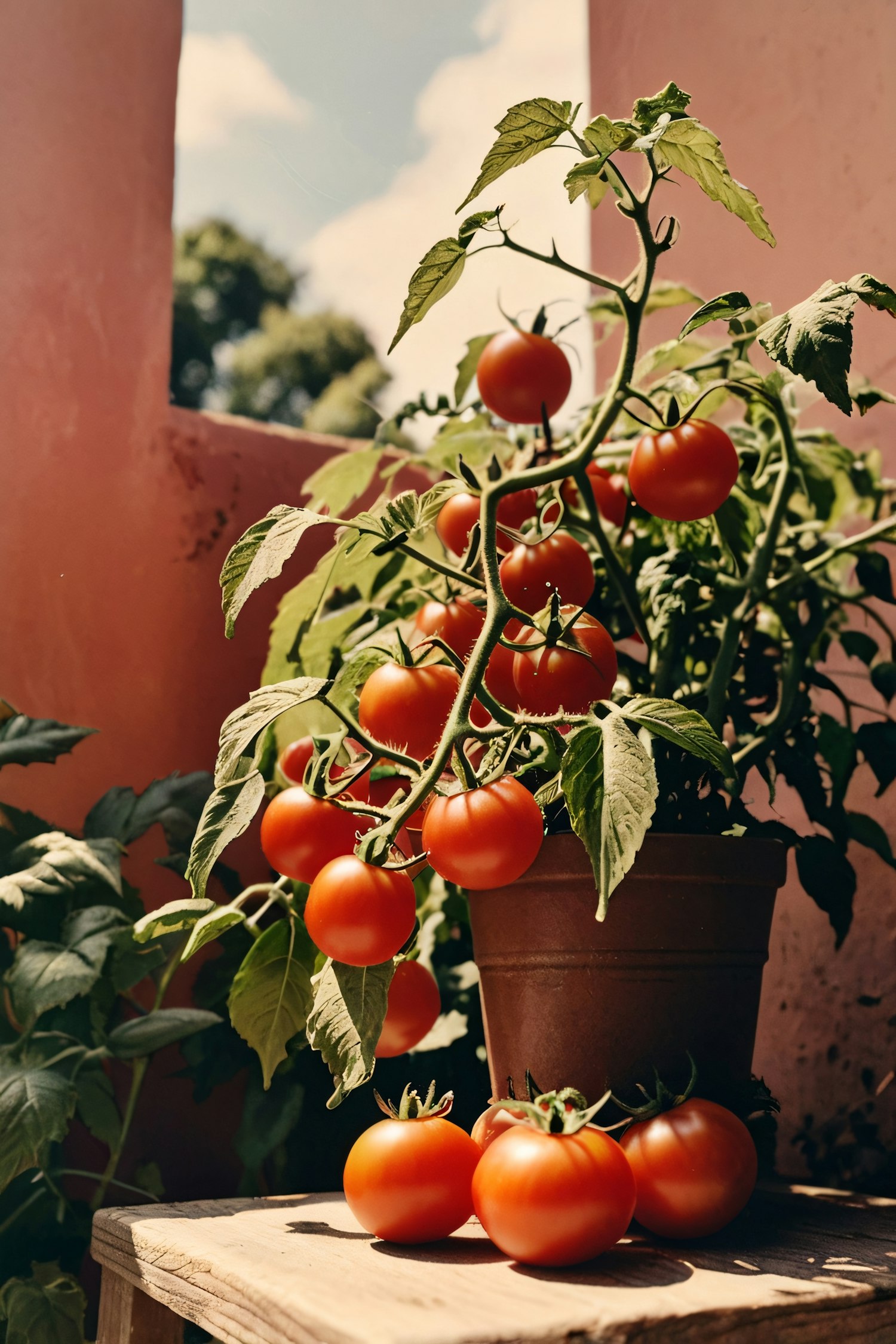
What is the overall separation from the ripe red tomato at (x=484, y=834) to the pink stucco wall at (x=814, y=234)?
0.60 m

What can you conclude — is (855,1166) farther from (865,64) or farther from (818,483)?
(865,64)

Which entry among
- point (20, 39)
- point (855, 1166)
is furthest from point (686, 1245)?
point (20, 39)

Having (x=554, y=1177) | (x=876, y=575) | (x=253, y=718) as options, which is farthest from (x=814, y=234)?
(x=554, y=1177)

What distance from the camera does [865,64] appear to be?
1.10 m

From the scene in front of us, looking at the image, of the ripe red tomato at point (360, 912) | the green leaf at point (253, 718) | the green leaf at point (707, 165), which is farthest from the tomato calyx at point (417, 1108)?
the green leaf at point (707, 165)

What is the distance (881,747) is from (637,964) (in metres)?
0.32

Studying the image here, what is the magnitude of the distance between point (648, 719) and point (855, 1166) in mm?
644

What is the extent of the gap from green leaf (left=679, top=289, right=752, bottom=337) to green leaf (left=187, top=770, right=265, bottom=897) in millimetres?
358

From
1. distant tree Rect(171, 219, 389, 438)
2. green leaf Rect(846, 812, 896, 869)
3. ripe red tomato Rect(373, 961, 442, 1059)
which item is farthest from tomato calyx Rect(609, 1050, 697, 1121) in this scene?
distant tree Rect(171, 219, 389, 438)

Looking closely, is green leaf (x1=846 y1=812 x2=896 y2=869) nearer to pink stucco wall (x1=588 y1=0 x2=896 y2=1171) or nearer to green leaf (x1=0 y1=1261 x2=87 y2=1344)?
pink stucco wall (x1=588 y1=0 x2=896 y2=1171)

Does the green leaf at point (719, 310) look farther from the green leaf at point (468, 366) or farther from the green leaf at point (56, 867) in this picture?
the green leaf at point (56, 867)

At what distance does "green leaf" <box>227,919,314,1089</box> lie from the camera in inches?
27.6

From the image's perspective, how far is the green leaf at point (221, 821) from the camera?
0.61 m

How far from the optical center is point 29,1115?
738mm
